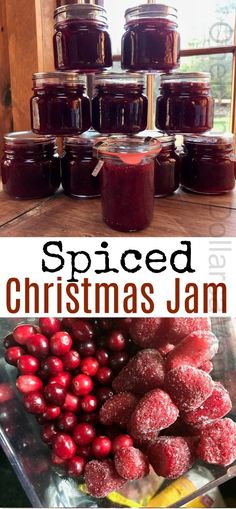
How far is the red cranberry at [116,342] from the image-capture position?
1.93 feet

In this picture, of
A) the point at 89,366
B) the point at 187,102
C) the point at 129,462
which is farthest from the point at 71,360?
the point at 187,102

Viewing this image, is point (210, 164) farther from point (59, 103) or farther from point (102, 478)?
point (102, 478)

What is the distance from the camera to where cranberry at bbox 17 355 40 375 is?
1.96ft

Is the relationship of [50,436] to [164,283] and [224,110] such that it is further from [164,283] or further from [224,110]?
[224,110]

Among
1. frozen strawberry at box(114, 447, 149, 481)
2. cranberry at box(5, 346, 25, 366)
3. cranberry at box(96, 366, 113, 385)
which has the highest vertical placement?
cranberry at box(5, 346, 25, 366)

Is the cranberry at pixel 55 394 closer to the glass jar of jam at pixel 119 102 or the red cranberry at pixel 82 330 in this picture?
the red cranberry at pixel 82 330

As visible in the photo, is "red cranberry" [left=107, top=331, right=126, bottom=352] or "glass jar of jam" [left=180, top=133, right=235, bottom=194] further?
"glass jar of jam" [left=180, top=133, right=235, bottom=194]

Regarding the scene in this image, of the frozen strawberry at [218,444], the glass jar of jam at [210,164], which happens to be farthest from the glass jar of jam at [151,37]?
the frozen strawberry at [218,444]

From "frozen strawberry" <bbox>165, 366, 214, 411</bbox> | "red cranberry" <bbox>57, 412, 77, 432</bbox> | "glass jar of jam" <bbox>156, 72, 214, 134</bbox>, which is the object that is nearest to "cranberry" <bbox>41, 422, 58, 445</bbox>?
"red cranberry" <bbox>57, 412, 77, 432</bbox>

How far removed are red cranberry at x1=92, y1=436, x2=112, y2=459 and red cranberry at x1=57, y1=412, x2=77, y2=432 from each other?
31 mm

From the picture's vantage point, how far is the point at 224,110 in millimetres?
1066

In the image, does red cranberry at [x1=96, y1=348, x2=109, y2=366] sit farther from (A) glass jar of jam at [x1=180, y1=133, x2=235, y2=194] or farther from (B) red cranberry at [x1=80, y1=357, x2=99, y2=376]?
(A) glass jar of jam at [x1=180, y1=133, x2=235, y2=194]

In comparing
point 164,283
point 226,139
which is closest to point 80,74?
point 226,139

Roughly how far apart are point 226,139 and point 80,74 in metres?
0.20
